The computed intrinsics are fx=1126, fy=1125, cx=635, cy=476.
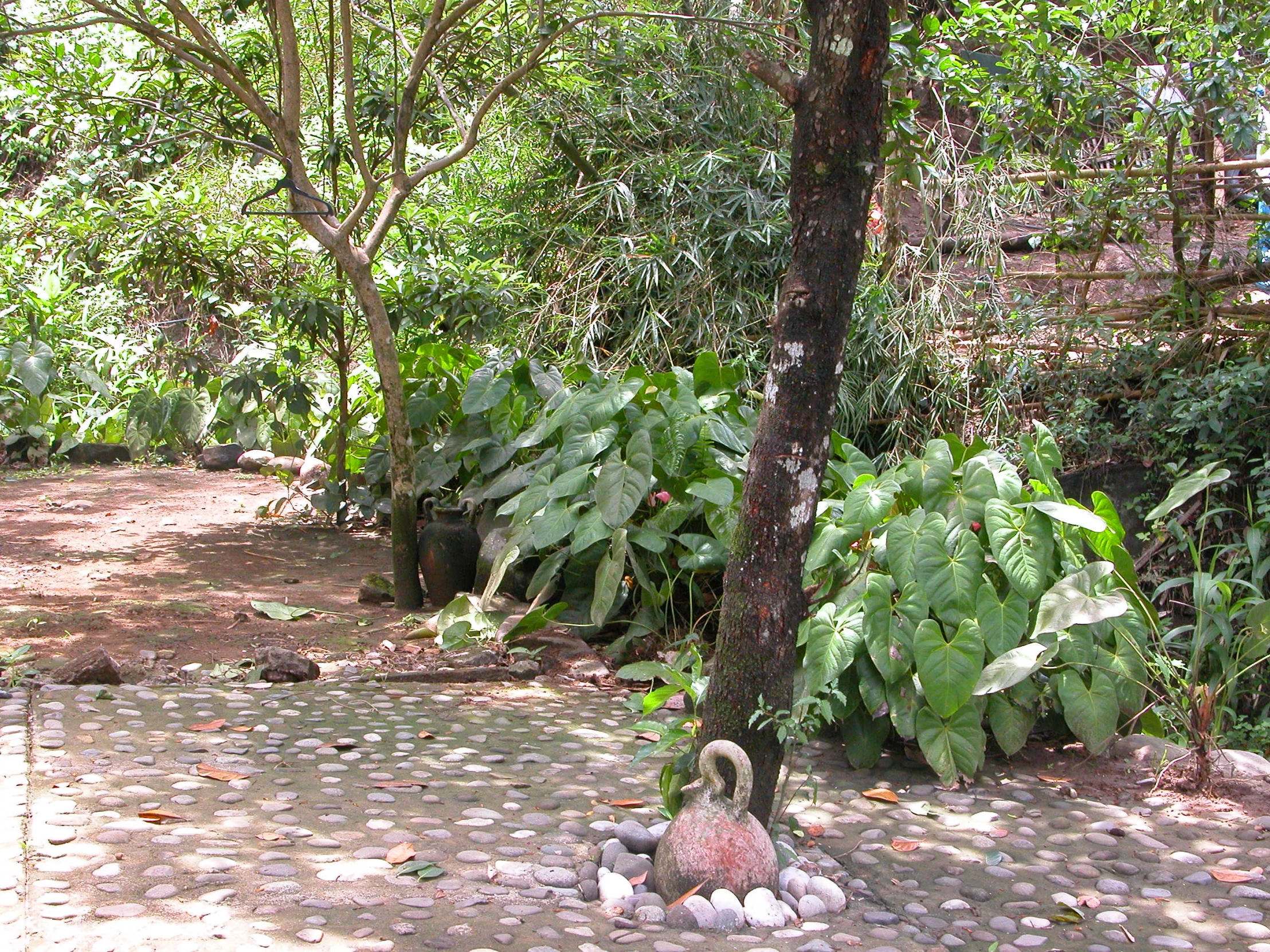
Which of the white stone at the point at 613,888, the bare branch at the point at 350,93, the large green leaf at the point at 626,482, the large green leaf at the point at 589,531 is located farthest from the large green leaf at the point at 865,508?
the bare branch at the point at 350,93

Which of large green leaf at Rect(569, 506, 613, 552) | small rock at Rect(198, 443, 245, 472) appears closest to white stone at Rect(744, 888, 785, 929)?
large green leaf at Rect(569, 506, 613, 552)

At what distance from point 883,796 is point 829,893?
2.75ft

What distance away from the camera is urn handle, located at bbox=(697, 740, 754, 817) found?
2490 millimetres

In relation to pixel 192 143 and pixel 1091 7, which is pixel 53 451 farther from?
pixel 1091 7

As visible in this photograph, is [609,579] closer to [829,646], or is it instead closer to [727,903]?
[829,646]

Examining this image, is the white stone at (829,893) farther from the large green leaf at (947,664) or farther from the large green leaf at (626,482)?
the large green leaf at (626,482)

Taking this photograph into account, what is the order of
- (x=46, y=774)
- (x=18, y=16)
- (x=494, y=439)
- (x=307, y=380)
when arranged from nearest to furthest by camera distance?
1. (x=46, y=774)
2. (x=494, y=439)
3. (x=18, y=16)
4. (x=307, y=380)

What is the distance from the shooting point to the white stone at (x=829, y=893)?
8.43 ft

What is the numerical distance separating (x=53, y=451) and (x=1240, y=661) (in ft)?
32.0

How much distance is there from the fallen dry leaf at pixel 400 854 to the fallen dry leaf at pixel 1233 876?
2.00 meters

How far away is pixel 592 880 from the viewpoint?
2.61 metres

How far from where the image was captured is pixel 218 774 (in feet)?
10.5

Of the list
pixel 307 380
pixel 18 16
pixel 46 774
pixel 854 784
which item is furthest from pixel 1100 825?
pixel 18 16

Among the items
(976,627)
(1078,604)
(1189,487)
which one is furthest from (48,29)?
(1189,487)
